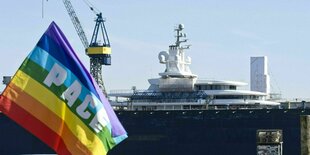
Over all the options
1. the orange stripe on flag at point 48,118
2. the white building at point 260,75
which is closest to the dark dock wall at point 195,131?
the white building at point 260,75

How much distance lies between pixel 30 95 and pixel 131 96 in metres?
67.6

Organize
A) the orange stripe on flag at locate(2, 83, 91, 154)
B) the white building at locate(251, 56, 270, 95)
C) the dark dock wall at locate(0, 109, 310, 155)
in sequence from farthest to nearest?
the white building at locate(251, 56, 270, 95) < the dark dock wall at locate(0, 109, 310, 155) < the orange stripe on flag at locate(2, 83, 91, 154)

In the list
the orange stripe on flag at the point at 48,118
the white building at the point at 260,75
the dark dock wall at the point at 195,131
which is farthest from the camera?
the white building at the point at 260,75

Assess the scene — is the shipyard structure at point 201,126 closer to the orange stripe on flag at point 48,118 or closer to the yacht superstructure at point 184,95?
the yacht superstructure at point 184,95

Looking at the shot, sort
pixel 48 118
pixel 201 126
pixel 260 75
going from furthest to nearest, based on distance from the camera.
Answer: pixel 260 75 → pixel 201 126 → pixel 48 118

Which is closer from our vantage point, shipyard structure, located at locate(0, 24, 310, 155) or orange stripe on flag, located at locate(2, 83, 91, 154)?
orange stripe on flag, located at locate(2, 83, 91, 154)

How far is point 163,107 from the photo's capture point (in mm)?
76750

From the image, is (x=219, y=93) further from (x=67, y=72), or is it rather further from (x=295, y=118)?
(x=67, y=72)

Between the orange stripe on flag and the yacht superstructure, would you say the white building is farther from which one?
the orange stripe on flag

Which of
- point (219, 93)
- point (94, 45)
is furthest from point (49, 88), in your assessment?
point (94, 45)

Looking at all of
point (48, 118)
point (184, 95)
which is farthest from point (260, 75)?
point (48, 118)

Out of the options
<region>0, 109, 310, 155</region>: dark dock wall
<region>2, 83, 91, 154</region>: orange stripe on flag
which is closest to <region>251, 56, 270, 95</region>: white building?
<region>0, 109, 310, 155</region>: dark dock wall

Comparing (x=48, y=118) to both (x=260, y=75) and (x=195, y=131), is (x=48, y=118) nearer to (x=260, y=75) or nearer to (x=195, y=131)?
(x=195, y=131)

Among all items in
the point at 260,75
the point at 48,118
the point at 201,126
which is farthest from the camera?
the point at 260,75
